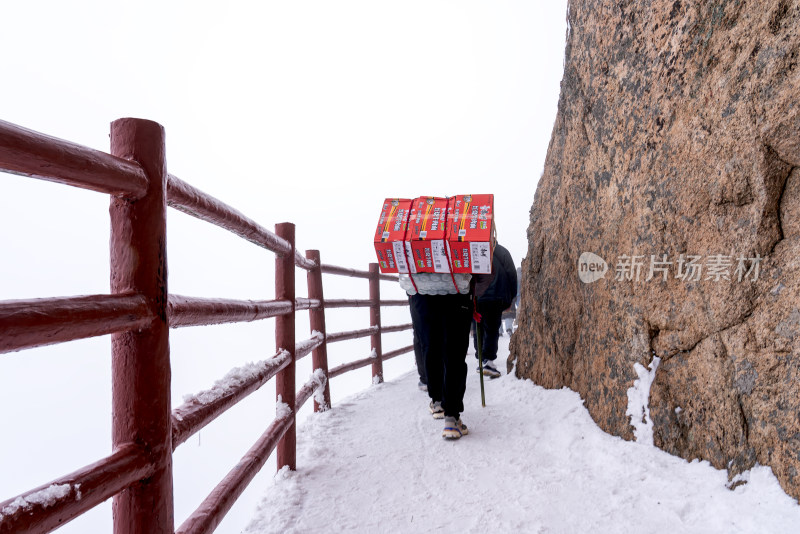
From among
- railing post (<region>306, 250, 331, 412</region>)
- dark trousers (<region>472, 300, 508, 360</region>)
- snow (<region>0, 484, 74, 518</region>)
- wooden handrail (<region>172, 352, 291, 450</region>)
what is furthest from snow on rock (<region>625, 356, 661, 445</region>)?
snow (<region>0, 484, 74, 518</region>)

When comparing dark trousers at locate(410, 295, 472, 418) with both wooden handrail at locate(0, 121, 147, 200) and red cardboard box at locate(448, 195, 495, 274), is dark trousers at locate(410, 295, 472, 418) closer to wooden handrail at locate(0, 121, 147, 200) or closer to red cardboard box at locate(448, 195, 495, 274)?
red cardboard box at locate(448, 195, 495, 274)

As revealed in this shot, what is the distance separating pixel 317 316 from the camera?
3850mm

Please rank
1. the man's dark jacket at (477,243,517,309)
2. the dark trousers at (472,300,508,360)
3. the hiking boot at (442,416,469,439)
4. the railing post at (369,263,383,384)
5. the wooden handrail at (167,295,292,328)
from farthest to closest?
the railing post at (369,263,383,384) < the dark trousers at (472,300,508,360) < the man's dark jacket at (477,243,517,309) < the hiking boot at (442,416,469,439) < the wooden handrail at (167,295,292,328)

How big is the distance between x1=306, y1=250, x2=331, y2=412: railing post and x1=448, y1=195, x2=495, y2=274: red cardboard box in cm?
139

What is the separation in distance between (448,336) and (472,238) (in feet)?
2.47

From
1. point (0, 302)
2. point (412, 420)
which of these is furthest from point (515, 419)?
point (0, 302)

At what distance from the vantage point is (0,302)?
74 centimetres

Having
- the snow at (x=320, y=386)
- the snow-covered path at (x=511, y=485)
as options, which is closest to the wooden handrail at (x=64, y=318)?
the snow-covered path at (x=511, y=485)

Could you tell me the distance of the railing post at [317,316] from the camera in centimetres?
384

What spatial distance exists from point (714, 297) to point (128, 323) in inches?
92.4

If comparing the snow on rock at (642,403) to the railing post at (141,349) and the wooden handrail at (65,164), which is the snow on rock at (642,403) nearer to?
the railing post at (141,349)

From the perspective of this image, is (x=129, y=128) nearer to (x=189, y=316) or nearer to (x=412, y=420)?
(x=189, y=316)

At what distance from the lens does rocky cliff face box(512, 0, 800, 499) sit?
189 centimetres

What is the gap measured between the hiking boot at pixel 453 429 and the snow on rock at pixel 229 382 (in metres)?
1.46
